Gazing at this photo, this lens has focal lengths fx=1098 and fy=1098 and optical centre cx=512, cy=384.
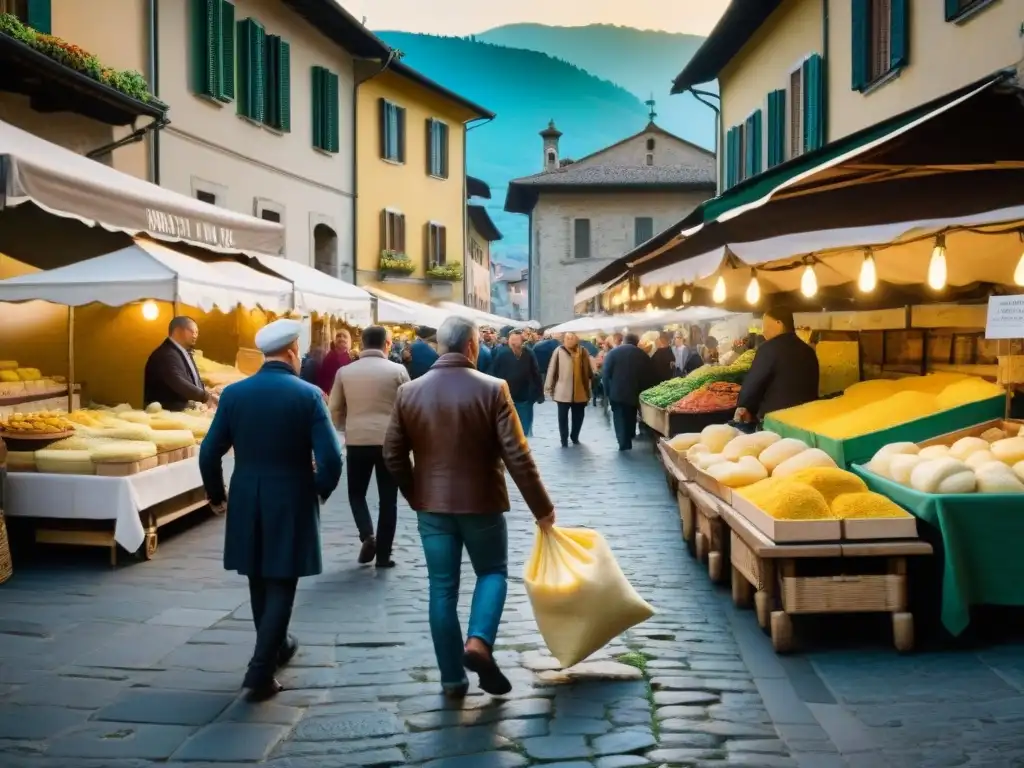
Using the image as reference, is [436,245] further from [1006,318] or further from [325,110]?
[1006,318]

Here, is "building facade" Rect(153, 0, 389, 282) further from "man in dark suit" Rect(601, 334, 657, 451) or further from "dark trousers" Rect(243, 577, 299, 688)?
"dark trousers" Rect(243, 577, 299, 688)

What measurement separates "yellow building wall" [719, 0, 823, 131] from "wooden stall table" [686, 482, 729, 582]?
1052 cm

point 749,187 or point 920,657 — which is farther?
point 749,187

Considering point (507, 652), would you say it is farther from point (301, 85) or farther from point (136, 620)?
point (301, 85)

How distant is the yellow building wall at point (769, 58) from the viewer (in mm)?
16734

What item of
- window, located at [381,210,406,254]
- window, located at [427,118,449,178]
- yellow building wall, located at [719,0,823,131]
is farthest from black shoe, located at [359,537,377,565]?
window, located at [427,118,449,178]

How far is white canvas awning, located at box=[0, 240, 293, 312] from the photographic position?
890 cm

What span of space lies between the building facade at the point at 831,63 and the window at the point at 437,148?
933 centimetres

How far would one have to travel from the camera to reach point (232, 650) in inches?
228

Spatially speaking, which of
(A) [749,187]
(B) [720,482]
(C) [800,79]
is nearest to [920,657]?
(B) [720,482]

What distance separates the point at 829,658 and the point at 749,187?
2800 millimetres

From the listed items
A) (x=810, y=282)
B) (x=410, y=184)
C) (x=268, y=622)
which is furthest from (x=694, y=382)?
(x=410, y=184)

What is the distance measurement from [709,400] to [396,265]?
16009mm

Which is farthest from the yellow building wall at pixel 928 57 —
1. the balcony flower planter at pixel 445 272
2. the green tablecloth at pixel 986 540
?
the balcony flower planter at pixel 445 272
